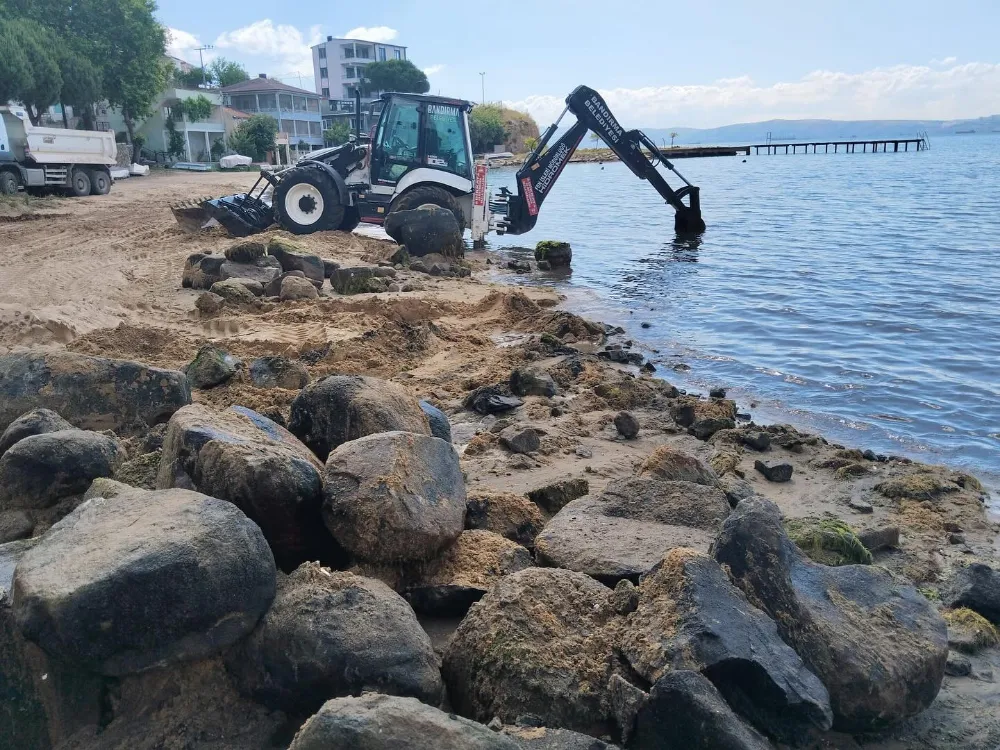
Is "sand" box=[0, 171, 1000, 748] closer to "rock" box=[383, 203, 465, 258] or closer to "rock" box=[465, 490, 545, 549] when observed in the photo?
"rock" box=[383, 203, 465, 258]

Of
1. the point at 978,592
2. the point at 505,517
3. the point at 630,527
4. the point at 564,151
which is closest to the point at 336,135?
the point at 564,151

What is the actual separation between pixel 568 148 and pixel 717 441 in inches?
469

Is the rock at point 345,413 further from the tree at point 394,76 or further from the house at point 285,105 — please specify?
the tree at point 394,76

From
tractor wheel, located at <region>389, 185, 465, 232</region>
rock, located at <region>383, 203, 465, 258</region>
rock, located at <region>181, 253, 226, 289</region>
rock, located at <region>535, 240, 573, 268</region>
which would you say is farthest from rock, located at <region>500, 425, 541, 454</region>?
rock, located at <region>535, 240, 573, 268</region>

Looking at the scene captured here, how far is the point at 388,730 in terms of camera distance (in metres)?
2.04

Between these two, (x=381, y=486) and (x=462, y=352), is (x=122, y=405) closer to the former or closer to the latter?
(x=381, y=486)

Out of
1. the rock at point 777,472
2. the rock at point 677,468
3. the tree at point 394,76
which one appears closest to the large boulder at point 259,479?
the rock at point 677,468

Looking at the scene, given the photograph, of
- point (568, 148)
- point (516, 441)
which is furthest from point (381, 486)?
point (568, 148)

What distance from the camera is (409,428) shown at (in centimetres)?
409

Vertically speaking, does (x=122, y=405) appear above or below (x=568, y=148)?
below

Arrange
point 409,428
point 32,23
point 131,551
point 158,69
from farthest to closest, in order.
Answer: point 158,69 < point 32,23 < point 409,428 < point 131,551

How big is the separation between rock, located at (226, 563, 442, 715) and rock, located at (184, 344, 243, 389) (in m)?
3.88

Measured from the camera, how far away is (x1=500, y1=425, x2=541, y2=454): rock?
5.54 m

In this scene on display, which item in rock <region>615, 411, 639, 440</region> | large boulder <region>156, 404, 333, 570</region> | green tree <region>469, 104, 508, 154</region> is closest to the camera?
large boulder <region>156, 404, 333, 570</region>
